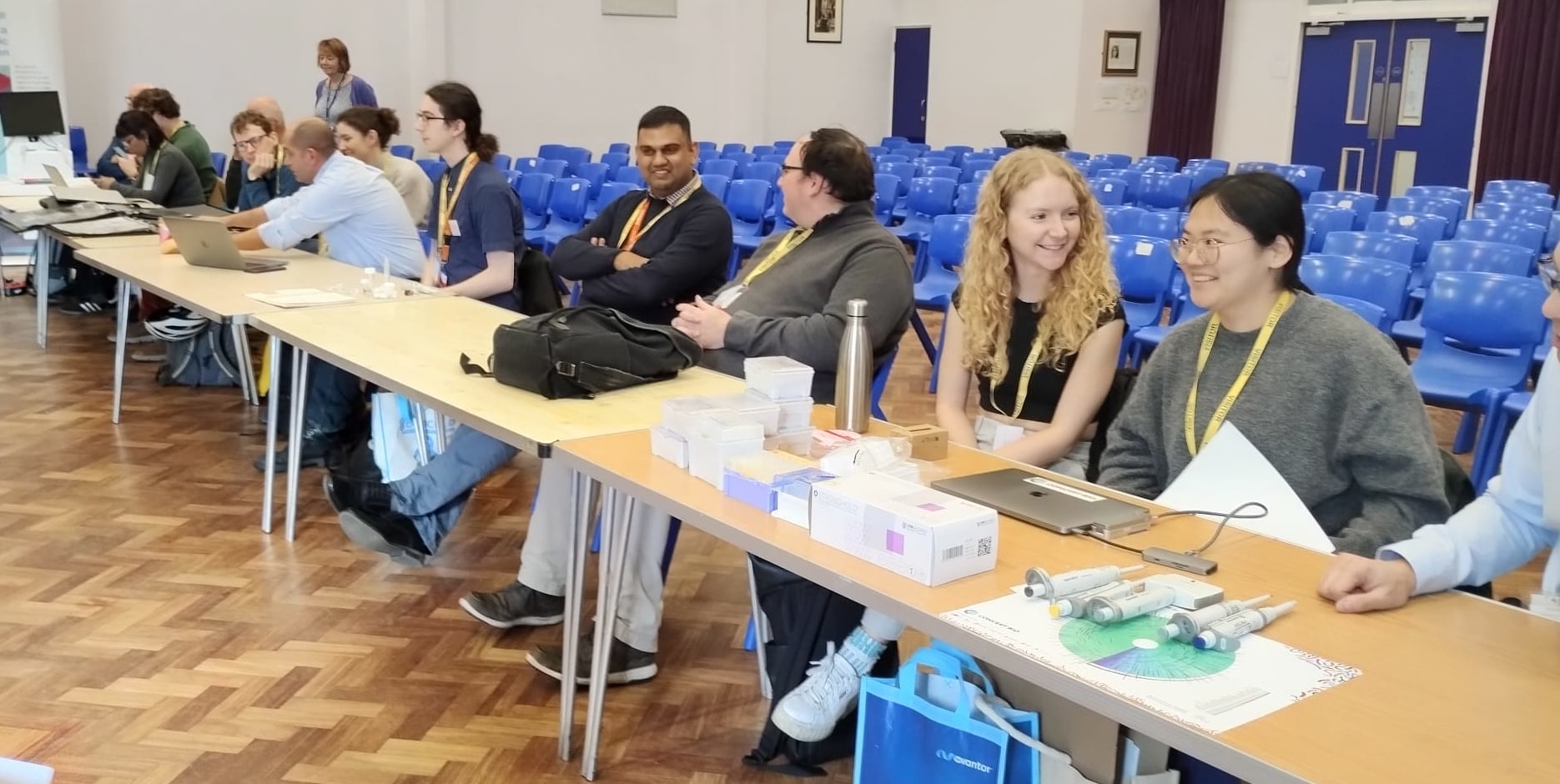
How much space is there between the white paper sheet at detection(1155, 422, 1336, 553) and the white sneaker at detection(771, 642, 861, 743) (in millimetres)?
652

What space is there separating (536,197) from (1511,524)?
6.72 meters

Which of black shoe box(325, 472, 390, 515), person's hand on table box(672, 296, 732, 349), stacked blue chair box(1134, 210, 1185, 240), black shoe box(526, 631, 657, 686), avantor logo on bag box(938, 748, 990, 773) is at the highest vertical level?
stacked blue chair box(1134, 210, 1185, 240)

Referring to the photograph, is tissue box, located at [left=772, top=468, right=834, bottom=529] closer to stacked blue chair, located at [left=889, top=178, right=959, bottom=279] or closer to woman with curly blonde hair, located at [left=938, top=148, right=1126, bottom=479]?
woman with curly blonde hair, located at [left=938, top=148, right=1126, bottom=479]

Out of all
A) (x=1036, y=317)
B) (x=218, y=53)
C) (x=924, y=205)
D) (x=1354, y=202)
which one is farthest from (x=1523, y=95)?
(x=218, y=53)

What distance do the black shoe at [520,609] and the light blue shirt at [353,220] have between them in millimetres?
1831

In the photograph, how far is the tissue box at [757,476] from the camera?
1.93 metres

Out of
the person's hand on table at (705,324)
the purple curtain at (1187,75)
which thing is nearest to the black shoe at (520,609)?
the person's hand on table at (705,324)

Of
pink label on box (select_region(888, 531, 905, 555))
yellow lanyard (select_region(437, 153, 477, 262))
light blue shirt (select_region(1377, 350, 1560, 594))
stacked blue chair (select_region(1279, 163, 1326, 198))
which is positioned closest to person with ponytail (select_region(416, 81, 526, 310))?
yellow lanyard (select_region(437, 153, 477, 262))

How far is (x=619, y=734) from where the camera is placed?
101 inches

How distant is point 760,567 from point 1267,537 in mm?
1004

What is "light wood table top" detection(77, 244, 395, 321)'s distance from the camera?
12.1 ft

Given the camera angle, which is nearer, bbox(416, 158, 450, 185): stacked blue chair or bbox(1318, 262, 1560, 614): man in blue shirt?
bbox(1318, 262, 1560, 614): man in blue shirt

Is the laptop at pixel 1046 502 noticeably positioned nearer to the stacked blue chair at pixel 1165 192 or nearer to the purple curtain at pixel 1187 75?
the stacked blue chair at pixel 1165 192

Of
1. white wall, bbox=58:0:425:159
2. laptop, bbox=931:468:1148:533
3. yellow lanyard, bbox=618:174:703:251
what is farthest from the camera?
white wall, bbox=58:0:425:159
